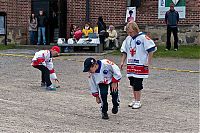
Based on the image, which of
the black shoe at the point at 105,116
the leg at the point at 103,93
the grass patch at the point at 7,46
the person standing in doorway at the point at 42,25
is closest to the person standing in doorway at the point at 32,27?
the person standing in doorway at the point at 42,25

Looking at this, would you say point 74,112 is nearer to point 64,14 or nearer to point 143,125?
point 143,125

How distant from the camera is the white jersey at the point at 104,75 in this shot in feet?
25.3

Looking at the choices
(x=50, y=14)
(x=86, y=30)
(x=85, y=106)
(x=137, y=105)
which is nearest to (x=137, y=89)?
(x=137, y=105)

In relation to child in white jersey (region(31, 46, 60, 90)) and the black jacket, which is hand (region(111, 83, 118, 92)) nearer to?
child in white jersey (region(31, 46, 60, 90))

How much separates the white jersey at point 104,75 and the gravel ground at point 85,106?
0.57 metres

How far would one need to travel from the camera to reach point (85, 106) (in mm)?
8773

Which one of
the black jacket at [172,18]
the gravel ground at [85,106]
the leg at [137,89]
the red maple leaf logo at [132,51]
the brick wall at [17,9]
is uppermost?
the brick wall at [17,9]

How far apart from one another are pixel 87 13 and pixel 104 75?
1420cm

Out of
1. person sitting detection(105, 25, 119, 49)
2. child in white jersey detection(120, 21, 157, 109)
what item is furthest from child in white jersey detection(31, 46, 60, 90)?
person sitting detection(105, 25, 119, 49)

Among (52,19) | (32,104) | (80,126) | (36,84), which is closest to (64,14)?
(52,19)

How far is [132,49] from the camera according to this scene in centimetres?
864

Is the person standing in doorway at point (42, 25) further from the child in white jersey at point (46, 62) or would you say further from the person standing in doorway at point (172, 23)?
the child in white jersey at point (46, 62)

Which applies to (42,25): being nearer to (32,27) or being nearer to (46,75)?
(32,27)

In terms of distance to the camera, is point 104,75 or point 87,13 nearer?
point 104,75
